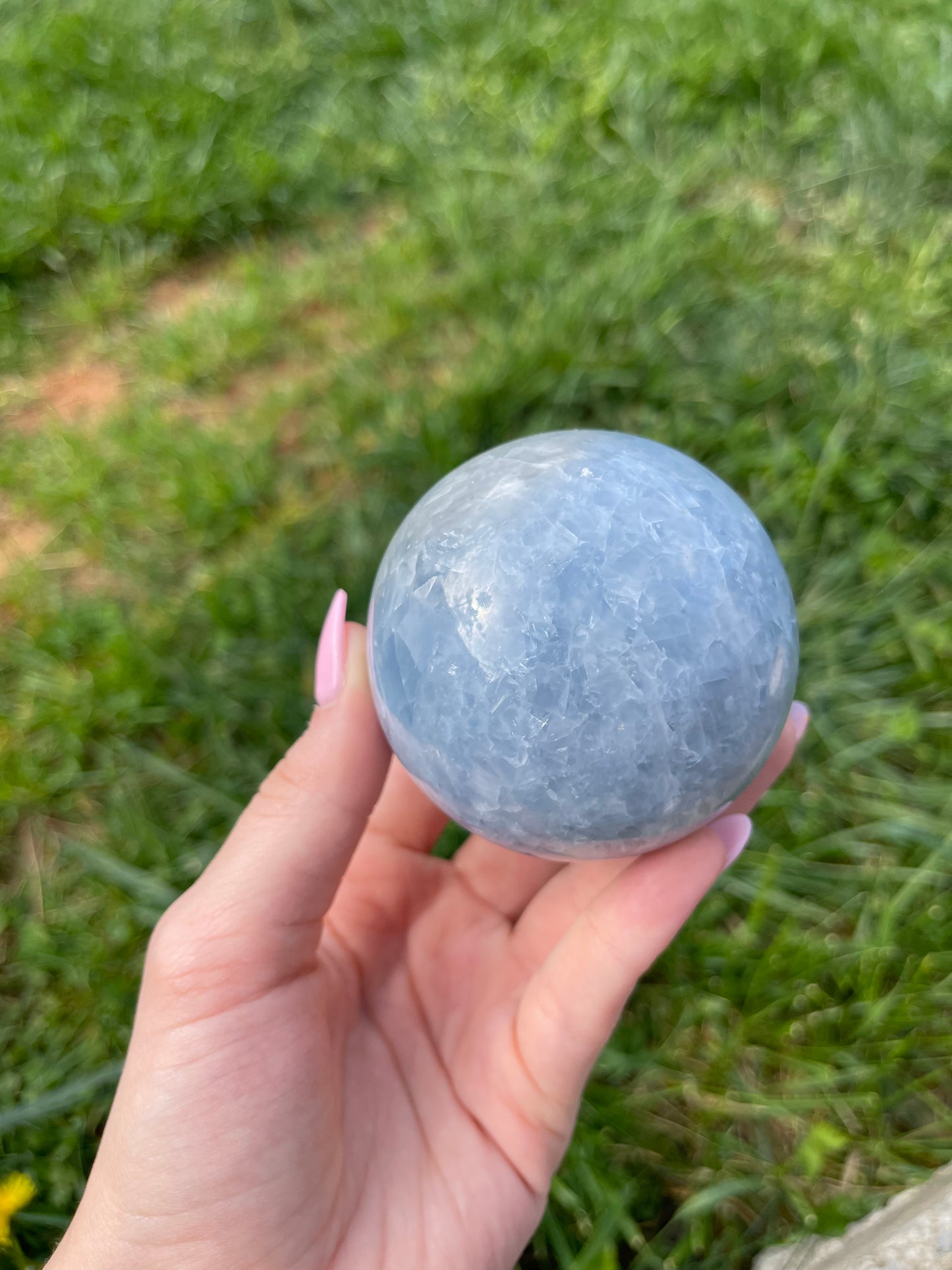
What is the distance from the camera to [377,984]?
4.58 feet

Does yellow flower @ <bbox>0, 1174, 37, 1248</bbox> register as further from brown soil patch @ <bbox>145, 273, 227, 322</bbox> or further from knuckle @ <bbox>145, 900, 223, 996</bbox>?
brown soil patch @ <bbox>145, 273, 227, 322</bbox>

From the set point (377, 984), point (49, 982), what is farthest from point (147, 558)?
point (377, 984)

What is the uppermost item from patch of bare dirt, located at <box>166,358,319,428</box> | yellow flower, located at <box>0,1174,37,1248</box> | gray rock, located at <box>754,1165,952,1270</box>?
patch of bare dirt, located at <box>166,358,319,428</box>

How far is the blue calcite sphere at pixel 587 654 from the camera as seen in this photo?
0.96m

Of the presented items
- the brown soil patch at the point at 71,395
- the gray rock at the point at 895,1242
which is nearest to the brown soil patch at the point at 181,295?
the brown soil patch at the point at 71,395

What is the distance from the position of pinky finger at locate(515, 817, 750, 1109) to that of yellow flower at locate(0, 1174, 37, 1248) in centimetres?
76

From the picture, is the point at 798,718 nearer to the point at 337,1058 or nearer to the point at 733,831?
the point at 733,831

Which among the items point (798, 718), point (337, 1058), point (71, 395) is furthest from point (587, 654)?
point (71, 395)

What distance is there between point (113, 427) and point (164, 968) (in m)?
1.50

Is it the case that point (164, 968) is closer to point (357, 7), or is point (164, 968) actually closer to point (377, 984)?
point (377, 984)

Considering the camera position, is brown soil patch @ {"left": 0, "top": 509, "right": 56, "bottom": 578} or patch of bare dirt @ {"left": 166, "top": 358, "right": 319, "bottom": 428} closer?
brown soil patch @ {"left": 0, "top": 509, "right": 56, "bottom": 578}

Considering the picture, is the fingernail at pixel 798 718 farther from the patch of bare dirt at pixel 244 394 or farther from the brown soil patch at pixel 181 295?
the brown soil patch at pixel 181 295

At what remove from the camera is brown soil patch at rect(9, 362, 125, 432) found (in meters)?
2.34

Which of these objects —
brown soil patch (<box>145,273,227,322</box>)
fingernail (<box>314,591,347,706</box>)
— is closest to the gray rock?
fingernail (<box>314,591,347,706</box>)
